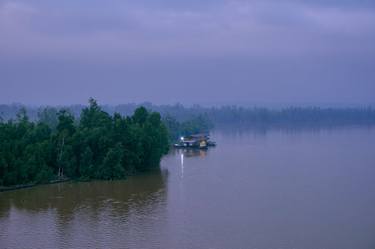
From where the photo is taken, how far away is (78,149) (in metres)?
20.7

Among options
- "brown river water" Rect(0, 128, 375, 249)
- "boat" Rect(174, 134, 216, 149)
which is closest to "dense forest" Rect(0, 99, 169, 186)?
"brown river water" Rect(0, 128, 375, 249)

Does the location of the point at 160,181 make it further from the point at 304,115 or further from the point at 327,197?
the point at 304,115

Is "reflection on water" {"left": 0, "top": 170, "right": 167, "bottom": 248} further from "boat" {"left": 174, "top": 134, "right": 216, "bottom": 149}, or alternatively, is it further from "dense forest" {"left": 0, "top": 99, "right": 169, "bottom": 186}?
"boat" {"left": 174, "top": 134, "right": 216, "bottom": 149}

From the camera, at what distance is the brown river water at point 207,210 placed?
12.6 meters

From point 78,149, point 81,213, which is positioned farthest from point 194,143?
point 81,213

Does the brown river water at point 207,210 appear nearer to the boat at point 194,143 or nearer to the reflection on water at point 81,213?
the reflection on water at point 81,213

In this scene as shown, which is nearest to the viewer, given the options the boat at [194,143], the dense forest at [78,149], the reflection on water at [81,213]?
the reflection on water at [81,213]

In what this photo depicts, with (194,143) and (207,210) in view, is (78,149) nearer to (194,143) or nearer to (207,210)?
(207,210)

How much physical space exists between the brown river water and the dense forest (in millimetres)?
685

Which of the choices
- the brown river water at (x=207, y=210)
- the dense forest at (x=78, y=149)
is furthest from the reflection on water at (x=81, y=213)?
the dense forest at (x=78, y=149)

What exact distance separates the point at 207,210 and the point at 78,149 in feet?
24.9

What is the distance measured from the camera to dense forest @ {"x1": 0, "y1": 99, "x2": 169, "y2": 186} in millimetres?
18984

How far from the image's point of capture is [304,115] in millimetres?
75000

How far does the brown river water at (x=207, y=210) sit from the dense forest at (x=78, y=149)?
69 centimetres
